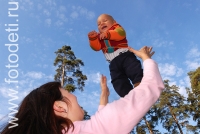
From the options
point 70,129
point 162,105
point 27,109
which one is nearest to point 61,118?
point 70,129

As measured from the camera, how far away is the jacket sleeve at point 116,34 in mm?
3986

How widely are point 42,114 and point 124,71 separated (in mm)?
2511

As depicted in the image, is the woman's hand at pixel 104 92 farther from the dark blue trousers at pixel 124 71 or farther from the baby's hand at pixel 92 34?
the baby's hand at pixel 92 34

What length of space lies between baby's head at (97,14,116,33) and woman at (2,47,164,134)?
2422 mm

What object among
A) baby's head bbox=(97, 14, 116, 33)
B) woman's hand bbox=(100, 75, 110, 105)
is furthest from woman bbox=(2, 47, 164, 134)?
baby's head bbox=(97, 14, 116, 33)

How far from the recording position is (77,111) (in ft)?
6.55

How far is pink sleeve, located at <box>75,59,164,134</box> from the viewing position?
5.16ft

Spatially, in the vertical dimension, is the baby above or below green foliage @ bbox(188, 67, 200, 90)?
below

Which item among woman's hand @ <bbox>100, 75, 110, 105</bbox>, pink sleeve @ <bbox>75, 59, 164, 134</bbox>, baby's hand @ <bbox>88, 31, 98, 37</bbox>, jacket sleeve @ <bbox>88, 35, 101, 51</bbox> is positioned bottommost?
pink sleeve @ <bbox>75, 59, 164, 134</bbox>

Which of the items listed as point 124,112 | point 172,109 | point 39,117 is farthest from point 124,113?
point 172,109

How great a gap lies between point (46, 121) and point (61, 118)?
135mm

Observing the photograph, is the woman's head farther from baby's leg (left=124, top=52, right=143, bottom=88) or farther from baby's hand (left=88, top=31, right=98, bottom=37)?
baby's hand (left=88, top=31, right=98, bottom=37)

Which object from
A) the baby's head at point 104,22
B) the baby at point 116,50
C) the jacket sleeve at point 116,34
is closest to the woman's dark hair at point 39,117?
the baby at point 116,50

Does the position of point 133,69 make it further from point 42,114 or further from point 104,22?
point 42,114
